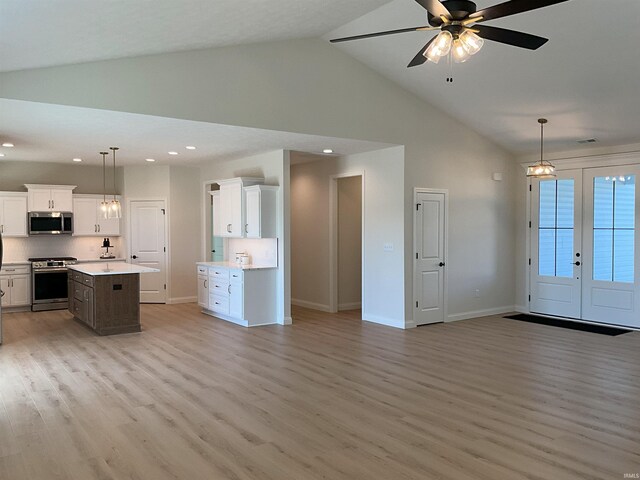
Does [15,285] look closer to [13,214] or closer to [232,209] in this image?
[13,214]

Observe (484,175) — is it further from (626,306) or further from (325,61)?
(325,61)

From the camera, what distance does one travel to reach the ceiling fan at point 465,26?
118 inches

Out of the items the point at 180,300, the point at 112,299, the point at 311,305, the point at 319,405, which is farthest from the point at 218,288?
the point at 319,405

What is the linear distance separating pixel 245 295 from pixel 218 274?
32.5 inches

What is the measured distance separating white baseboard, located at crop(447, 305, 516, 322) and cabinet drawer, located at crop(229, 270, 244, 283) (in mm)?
3298

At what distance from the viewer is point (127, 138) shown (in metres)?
6.77

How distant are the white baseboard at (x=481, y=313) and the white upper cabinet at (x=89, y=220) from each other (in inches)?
258

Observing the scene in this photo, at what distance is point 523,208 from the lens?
8953mm

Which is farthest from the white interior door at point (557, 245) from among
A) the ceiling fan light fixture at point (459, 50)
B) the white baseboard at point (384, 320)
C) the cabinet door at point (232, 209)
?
the ceiling fan light fixture at point (459, 50)

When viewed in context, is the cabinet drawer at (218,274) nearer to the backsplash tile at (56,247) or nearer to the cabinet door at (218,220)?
the cabinet door at (218,220)

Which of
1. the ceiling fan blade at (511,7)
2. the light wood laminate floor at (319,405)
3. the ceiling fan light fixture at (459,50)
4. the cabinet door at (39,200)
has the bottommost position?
the light wood laminate floor at (319,405)

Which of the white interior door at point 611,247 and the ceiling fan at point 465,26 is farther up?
the ceiling fan at point 465,26

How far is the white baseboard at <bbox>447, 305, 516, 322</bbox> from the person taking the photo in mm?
8188

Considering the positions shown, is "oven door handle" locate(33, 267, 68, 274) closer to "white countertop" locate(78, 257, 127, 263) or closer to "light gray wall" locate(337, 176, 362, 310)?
"white countertop" locate(78, 257, 127, 263)
